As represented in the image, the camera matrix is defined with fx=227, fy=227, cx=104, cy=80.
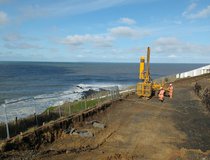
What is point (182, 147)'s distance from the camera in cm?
1152

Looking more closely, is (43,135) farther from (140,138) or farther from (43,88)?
(43,88)

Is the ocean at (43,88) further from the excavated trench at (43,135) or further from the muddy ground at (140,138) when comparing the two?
the muddy ground at (140,138)

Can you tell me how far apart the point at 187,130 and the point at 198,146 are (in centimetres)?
266

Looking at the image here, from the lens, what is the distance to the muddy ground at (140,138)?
33.1 feet

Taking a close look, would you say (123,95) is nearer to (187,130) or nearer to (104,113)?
(104,113)

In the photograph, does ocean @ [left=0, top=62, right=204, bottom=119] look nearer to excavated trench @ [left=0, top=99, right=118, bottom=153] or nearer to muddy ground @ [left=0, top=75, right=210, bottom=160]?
excavated trench @ [left=0, top=99, right=118, bottom=153]

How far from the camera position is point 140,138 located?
12.6 metres

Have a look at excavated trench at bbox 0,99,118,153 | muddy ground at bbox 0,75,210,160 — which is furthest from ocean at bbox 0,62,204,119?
muddy ground at bbox 0,75,210,160

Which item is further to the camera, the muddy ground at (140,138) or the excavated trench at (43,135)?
the excavated trench at (43,135)

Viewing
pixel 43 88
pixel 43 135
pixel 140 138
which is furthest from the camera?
pixel 43 88

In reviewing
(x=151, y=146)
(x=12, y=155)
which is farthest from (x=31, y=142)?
(x=151, y=146)

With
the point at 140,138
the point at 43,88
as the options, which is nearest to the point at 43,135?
the point at 140,138

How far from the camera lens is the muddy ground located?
10.1m

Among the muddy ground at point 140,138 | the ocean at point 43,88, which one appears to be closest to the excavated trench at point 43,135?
the muddy ground at point 140,138
